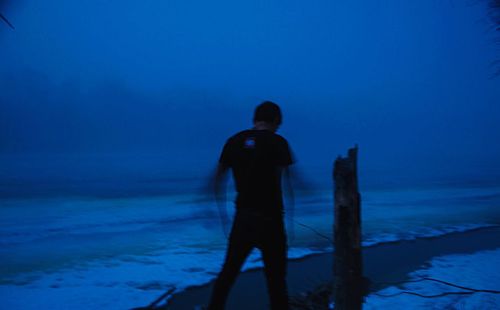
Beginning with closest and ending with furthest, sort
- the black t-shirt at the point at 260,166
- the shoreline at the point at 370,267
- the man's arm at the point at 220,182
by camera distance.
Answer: the black t-shirt at the point at 260,166 < the man's arm at the point at 220,182 < the shoreline at the point at 370,267

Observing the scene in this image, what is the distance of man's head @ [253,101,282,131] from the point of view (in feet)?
7.81

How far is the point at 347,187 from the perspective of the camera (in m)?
2.56

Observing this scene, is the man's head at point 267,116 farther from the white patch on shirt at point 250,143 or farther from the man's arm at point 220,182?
the man's arm at point 220,182

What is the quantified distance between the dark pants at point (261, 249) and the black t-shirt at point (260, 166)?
0.22 feet

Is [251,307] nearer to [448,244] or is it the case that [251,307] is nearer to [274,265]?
[274,265]

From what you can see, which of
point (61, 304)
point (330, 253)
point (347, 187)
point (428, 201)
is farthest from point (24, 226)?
point (428, 201)

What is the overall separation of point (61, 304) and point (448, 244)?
5.33 m

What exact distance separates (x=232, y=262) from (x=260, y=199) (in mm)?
413

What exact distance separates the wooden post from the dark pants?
1.49 ft

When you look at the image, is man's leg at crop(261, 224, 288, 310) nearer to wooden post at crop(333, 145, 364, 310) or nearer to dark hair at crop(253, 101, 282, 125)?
wooden post at crop(333, 145, 364, 310)

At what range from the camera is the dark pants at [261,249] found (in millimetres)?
2307

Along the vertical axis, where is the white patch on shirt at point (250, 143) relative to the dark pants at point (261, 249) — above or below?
above

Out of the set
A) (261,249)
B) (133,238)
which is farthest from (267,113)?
(133,238)

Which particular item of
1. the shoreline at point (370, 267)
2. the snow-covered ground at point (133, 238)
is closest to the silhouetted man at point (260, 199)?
the snow-covered ground at point (133, 238)
